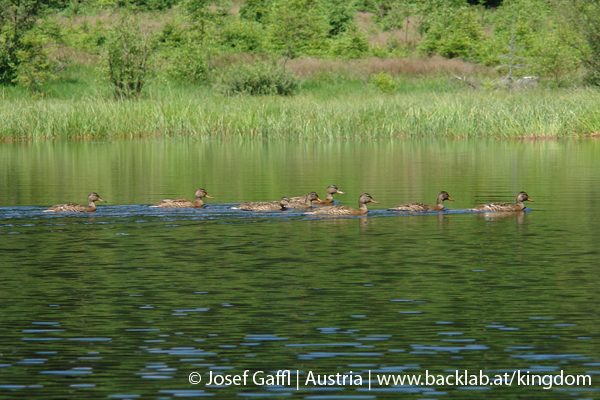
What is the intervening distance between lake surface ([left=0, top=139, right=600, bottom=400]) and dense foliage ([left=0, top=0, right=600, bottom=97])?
103ft

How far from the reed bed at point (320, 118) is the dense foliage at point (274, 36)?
934 cm

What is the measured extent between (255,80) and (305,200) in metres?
35.5

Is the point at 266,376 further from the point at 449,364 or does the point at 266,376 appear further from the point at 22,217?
the point at 22,217

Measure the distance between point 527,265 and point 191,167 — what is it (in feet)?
65.2

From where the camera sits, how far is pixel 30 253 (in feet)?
50.1

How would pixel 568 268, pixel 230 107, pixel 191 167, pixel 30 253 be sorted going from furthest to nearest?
pixel 230 107 < pixel 191 167 < pixel 30 253 < pixel 568 268

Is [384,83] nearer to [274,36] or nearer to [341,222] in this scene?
[274,36]

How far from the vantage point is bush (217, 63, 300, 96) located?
2211 inches

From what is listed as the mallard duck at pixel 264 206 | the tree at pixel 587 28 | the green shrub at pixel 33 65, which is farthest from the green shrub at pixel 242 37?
the mallard duck at pixel 264 206

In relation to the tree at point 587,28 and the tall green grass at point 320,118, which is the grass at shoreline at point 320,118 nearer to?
the tall green grass at point 320,118

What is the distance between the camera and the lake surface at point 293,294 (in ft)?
29.2

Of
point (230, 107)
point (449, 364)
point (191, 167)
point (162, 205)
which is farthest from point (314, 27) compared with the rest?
point (449, 364)

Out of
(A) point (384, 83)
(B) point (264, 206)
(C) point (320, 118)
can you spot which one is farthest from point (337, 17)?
(B) point (264, 206)

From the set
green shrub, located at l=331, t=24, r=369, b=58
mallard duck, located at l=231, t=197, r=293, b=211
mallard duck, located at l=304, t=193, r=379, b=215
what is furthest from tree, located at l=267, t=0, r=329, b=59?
mallard duck, located at l=304, t=193, r=379, b=215
